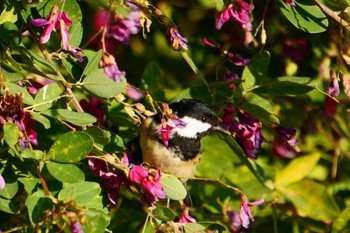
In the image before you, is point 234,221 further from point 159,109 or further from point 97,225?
point 97,225

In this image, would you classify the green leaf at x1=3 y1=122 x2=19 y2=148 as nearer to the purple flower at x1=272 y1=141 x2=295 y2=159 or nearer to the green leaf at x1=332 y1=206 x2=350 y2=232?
the green leaf at x1=332 y1=206 x2=350 y2=232

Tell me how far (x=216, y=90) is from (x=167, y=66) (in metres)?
1.29

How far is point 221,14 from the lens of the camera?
7.78 feet

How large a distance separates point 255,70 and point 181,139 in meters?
0.42

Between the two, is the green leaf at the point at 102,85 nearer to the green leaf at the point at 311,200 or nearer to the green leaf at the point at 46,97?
the green leaf at the point at 46,97

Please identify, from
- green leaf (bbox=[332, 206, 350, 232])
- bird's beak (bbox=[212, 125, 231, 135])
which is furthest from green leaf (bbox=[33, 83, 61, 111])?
green leaf (bbox=[332, 206, 350, 232])

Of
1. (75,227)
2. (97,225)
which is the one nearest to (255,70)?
(97,225)

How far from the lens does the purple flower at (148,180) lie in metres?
2.19

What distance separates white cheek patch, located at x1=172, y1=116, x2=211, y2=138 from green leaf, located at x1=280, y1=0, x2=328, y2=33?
538mm

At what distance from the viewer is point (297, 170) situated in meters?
3.33

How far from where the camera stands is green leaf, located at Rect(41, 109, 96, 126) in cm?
213

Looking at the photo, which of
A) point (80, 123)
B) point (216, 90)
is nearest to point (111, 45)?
point (216, 90)

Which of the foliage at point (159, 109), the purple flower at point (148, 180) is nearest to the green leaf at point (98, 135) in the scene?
the foliage at point (159, 109)

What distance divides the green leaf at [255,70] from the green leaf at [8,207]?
861 mm
